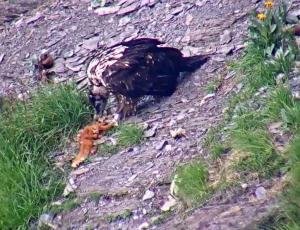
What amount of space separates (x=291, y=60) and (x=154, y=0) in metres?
2.37

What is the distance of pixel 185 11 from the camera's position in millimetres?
7621

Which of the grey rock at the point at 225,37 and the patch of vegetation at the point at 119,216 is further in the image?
the grey rock at the point at 225,37

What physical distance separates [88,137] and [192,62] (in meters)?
1.07

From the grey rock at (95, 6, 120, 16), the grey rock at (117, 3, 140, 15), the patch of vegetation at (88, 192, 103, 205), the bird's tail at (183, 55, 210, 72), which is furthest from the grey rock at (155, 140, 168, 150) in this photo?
the grey rock at (95, 6, 120, 16)

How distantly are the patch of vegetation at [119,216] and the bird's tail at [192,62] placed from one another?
5.50 feet

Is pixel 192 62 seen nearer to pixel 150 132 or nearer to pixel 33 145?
pixel 150 132

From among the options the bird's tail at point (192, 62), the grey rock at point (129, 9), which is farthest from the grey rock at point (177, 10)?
the bird's tail at point (192, 62)

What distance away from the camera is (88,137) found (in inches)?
255

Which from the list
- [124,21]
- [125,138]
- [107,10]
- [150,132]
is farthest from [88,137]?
[107,10]

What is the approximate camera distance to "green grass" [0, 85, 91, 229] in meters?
5.97

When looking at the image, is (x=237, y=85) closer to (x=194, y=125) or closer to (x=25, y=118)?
(x=194, y=125)

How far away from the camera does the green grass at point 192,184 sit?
5.14 m

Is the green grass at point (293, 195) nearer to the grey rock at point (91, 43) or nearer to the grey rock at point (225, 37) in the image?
the grey rock at point (225, 37)

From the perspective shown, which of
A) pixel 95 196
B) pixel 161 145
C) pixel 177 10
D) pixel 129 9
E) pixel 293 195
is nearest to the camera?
pixel 293 195
